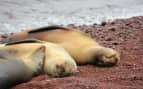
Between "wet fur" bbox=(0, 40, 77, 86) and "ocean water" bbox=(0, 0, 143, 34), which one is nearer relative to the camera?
"wet fur" bbox=(0, 40, 77, 86)

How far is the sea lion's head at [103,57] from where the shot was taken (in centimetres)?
673

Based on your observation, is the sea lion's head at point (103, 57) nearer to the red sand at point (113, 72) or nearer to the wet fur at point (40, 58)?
the red sand at point (113, 72)

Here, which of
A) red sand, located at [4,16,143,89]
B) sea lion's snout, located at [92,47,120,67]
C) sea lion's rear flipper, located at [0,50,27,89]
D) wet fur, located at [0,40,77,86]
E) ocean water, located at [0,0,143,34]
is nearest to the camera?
sea lion's rear flipper, located at [0,50,27,89]

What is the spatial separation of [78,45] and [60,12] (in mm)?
5973

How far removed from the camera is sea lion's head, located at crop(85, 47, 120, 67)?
22.1 feet

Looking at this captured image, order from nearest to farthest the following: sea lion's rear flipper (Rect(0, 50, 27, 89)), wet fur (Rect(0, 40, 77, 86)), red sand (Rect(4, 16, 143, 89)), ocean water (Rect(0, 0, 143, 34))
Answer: sea lion's rear flipper (Rect(0, 50, 27, 89)), red sand (Rect(4, 16, 143, 89)), wet fur (Rect(0, 40, 77, 86)), ocean water (Rect(0, 0, 143, 34))

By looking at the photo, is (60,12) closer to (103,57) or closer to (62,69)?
(103,57)

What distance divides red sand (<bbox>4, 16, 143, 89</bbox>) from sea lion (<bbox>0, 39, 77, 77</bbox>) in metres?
0.11

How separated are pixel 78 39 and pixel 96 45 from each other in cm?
24

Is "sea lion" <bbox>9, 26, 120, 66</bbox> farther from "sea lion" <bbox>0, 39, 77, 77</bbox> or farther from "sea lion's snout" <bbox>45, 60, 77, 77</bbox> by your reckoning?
"sea lion's snout" <bbox>45, 60, 77, 77</bbox>

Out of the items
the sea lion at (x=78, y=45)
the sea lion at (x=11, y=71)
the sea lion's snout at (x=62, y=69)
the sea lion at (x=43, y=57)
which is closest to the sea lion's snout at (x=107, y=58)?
the sea lion at (x=78, y=45)

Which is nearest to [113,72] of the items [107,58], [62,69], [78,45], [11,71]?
[107,58]

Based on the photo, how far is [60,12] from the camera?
13.0m

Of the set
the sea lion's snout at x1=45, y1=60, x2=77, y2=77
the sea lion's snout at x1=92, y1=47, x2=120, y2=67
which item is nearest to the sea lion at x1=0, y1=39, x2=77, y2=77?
the sea lion's snout at x1=45, y1=60, x2=77, y2=77
